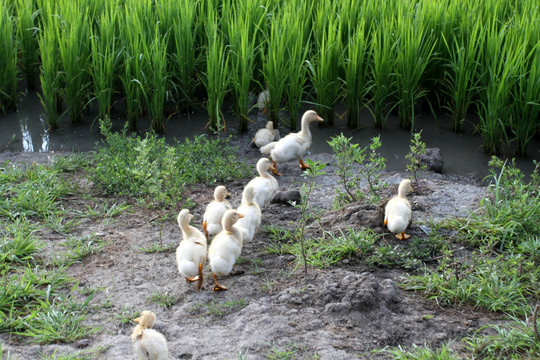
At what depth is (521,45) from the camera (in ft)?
22.6

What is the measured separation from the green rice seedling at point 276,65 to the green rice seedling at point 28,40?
309 cm

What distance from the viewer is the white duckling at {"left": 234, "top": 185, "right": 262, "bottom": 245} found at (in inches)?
194

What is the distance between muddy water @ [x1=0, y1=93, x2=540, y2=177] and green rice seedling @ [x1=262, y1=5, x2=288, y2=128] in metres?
0.40

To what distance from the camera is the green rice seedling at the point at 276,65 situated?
730cm

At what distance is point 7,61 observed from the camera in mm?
7887

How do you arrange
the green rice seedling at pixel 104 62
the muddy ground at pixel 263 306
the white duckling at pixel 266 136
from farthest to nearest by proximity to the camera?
the green rice seedling at pixel 104 62 < the white duckling at pixel 266 136 < the muddy ground at pixel 263 306

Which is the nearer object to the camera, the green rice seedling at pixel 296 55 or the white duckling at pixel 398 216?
the white duckling at pixel 398 216

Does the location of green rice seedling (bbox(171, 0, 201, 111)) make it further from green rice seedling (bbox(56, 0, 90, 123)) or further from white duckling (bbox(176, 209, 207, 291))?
white duckling (bbox(176, 209, 207, 291))

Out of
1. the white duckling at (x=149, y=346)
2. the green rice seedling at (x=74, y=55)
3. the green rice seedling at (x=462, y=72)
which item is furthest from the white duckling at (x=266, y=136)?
the white duckling at (x=149, y=346)

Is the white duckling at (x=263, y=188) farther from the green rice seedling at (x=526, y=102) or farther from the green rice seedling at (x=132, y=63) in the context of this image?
the green rice seedling at (x=526, y=102)

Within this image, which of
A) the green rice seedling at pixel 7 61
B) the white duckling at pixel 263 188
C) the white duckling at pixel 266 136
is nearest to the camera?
the white duckling at pixel 263 188

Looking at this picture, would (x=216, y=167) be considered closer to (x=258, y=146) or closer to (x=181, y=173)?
(x=181, y=173)

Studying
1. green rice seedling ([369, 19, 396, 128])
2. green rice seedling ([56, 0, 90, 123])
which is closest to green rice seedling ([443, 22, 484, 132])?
green rice seedling ([369, 19, 396, 128])

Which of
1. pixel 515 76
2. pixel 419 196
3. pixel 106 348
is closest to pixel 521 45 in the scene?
pixel 515 76
